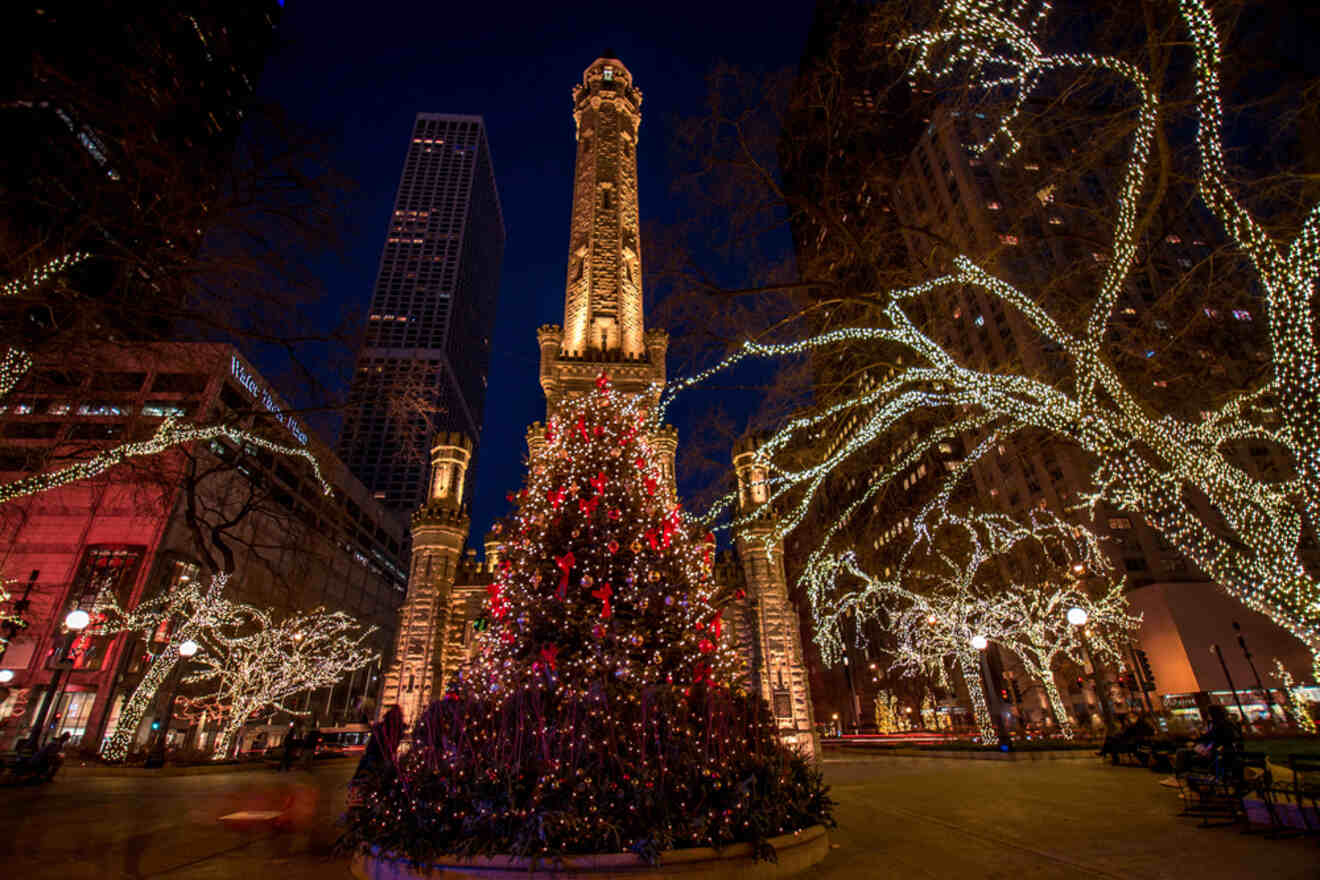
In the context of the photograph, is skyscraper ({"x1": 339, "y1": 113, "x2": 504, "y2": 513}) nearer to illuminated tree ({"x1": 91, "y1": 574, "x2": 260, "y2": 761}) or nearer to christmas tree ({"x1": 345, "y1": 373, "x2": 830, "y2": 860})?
christmas tree ({"x1": 345, "y1": 373, "x2": 830, "y2": 860})

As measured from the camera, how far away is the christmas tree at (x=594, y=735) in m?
5.25

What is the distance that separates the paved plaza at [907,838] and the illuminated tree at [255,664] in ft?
48.3

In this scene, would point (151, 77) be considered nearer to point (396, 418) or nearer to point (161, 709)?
point (396, 418)

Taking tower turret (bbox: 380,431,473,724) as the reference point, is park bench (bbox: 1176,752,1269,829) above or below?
below

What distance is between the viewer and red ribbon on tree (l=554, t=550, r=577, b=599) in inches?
344

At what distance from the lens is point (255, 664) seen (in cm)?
2792

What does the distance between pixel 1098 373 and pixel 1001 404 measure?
1771 mm

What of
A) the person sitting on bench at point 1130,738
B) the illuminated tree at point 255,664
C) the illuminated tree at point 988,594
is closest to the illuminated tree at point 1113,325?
the person sitting on bench at point 1130,738

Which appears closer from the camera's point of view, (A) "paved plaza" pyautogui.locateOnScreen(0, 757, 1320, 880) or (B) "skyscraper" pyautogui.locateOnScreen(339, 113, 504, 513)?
(A) "paved plaza" pyautogui.locateOnScreen(0, 757, 1320, 880)

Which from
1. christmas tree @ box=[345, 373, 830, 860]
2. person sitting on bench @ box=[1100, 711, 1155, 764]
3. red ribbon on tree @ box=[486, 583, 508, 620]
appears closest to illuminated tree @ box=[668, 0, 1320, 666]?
christmas tree @ box=[345, 373, 830, 860]

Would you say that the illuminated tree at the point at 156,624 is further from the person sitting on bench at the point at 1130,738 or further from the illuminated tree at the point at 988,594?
the illuminated tree at the point at 988,594

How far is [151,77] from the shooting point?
6.35 m

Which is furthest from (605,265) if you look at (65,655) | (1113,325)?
(65,655)

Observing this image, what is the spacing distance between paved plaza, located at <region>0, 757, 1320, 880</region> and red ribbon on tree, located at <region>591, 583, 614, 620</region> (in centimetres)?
393
